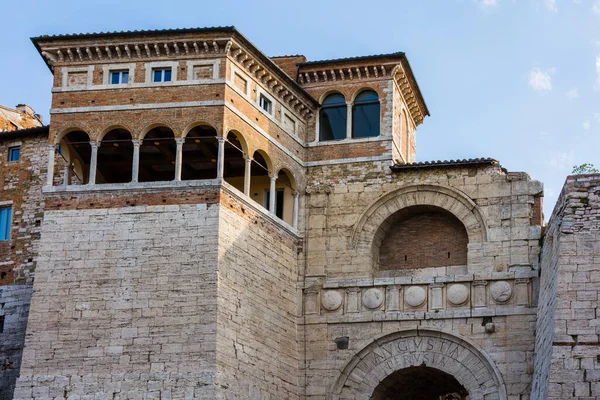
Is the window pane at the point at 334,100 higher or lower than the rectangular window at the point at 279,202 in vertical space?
higher

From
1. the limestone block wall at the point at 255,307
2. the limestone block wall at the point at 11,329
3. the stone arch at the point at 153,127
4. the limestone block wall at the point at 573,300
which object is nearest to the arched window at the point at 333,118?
the limestone block wall at the point at 255,307

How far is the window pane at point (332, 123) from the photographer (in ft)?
119

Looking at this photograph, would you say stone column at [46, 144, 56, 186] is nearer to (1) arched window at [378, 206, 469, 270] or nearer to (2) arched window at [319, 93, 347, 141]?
(2) arched window at [319, 93, 347, 141]

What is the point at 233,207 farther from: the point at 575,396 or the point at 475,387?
the point at 575,396

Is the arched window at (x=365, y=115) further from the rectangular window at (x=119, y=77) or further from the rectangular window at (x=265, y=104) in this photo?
the rectangular window at (x=119, y=77)

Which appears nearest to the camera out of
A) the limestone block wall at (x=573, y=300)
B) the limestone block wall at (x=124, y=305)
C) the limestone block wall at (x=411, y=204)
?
the limestone block wall at (x=573, y=300)

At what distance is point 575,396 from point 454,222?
9188 mm

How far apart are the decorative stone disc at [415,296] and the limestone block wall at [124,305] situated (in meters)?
5.80

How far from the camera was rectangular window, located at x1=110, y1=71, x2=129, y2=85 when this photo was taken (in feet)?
108

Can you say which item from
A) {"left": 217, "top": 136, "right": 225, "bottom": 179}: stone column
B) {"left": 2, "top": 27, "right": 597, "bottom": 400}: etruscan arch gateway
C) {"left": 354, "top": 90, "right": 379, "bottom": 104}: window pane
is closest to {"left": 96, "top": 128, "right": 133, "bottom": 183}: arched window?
{"left": 2, "top": 27, "right": 597, "bottom": 400}: etruscan arch gateway

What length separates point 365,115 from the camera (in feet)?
119

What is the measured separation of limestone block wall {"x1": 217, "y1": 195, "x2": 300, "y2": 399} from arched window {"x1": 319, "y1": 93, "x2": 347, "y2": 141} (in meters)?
3.42

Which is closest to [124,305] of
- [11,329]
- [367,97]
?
[11,329]

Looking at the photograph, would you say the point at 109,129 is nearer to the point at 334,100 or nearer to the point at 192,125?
the point at 192,125
